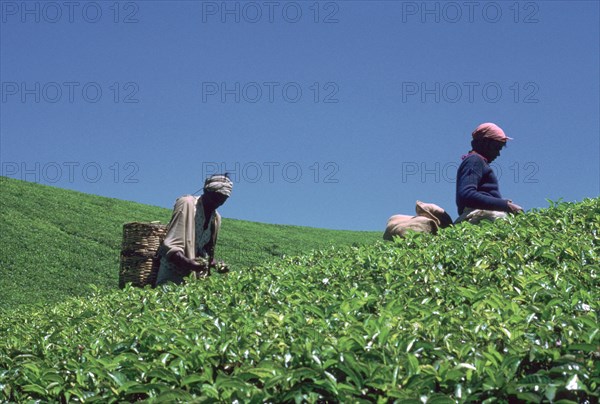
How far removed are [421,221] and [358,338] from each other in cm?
521

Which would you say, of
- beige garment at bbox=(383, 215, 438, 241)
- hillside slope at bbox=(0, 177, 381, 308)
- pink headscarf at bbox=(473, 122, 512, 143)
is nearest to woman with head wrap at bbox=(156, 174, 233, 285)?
beige garment at bbox=(383, 215, 438, 241)

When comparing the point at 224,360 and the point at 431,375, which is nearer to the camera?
the point at 431,375

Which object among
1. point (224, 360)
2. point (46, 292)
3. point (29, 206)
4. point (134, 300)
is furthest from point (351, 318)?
point (29, 206)

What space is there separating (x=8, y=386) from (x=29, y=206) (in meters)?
21.2

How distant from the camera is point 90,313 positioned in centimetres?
640

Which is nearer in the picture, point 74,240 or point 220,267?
point 220,267

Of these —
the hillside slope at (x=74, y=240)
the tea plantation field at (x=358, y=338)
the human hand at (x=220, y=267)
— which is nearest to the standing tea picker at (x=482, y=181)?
the tea plantation field at (x=358, y=338)

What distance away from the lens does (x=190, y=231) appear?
27.3 feet

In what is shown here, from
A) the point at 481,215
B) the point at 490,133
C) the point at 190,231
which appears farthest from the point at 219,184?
the point at 490,133

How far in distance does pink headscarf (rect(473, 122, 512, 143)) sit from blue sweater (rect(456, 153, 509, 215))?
0.27m

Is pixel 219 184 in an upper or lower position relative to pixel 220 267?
upper

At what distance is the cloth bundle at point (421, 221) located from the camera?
28.1 ft

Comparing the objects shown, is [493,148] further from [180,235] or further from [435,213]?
[180,235]

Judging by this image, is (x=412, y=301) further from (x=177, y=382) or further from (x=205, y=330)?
(x=177, y=382)
